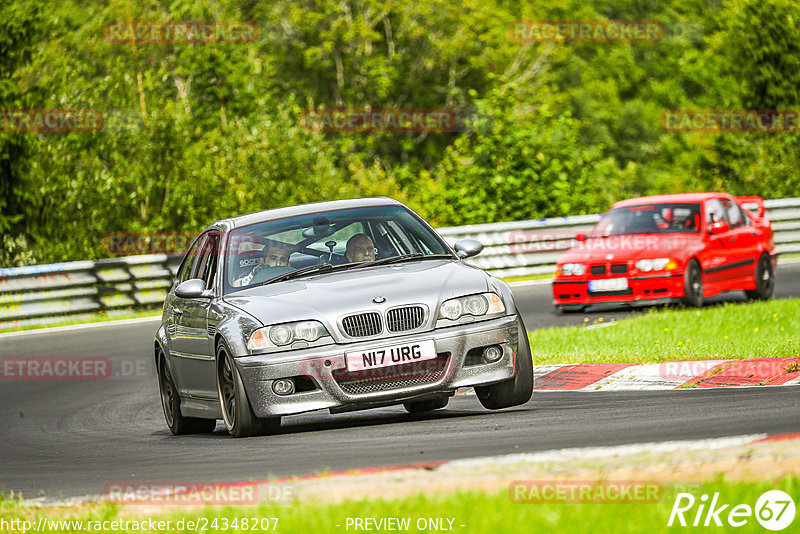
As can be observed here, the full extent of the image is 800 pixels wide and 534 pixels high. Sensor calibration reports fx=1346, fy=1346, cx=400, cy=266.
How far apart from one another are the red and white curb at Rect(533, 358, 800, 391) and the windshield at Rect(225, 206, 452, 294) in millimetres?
2002

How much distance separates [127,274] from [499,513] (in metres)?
17.6

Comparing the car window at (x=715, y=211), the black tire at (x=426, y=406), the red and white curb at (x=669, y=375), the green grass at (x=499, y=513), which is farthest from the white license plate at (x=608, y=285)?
the green grass at (x=499, y=513)

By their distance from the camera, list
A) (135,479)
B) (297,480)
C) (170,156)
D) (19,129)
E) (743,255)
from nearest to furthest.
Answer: (297,480) → (135,479) → (743,255) → (19,129) → (170,156)

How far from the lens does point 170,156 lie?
26.4 m

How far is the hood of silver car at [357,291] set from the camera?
27.4 feet

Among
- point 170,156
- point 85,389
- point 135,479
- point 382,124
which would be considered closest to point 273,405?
point 135,479

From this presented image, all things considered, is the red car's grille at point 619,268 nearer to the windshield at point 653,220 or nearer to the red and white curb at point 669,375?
the windshield at point 653,220

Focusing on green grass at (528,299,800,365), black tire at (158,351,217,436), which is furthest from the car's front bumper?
green grass at (528,299,800,365)

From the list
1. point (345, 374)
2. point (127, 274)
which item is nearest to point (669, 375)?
point (345, 374)

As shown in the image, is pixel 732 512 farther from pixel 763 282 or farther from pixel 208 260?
pixel 763 282

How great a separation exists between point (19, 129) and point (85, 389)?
35.6 ft

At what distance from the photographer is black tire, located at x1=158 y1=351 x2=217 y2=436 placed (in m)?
10.2

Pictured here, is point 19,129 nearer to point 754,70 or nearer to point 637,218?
point 637,218

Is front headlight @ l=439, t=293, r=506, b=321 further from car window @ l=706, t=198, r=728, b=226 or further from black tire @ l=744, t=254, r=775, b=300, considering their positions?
A: black tire @ l=744, t=254, r=775, b=300
